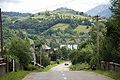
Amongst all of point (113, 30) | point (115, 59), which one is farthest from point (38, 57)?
point (113, 30)

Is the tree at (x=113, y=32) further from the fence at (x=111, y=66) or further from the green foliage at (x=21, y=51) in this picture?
the green foliage at (x=21, y=51)

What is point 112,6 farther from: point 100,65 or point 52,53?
point 52,53

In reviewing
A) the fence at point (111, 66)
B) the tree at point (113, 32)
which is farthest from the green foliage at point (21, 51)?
the tree at point (113, 32)

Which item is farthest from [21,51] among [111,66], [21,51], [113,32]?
[113,32]

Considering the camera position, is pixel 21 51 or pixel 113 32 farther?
pixel 21 51

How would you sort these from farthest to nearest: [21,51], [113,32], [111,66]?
[21,51] < [111,66] < [113,32]

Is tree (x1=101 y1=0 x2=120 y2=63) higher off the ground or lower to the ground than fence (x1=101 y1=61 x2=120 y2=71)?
higher

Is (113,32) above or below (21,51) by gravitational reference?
above

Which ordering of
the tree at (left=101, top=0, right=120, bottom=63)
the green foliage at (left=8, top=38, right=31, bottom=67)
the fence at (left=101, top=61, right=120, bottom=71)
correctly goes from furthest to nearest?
the green foliage at (left=8, top=38, right=31, bottom=67)
the fence at (left=101, top=61, right=120, bottom=71)
the tree at (left=101, top=0, right=120, bottom=63)

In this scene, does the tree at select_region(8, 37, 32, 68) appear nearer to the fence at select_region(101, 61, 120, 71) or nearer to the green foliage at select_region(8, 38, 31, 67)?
the green foliage at select_region(8, 38, 31, 67)

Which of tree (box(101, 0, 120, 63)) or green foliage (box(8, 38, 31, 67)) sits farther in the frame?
green foliage (box(8, 38, 31, 67))

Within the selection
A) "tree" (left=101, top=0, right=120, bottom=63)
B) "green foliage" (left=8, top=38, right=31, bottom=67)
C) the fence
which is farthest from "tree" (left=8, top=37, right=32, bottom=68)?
"tree" (left=101, top=0, right=120, bottom=63)

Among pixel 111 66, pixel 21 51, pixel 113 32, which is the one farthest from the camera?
pixel 21 51

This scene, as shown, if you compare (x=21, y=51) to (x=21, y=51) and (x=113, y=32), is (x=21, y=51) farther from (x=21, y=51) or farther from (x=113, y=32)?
(x=113, y=32)
